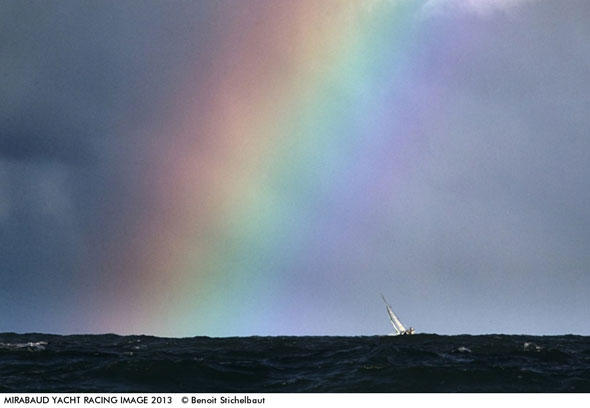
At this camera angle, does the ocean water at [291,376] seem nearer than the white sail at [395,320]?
Yes

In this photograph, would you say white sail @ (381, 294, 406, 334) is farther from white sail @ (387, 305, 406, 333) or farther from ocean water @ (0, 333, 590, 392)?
ocean water @ (0, 333, 590, 392)

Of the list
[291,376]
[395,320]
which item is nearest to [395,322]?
[395,320]

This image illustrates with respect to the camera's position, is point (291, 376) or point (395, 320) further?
point (395, 320)

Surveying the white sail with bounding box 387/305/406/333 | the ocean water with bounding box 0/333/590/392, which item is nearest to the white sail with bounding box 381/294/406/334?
the white sail with bounding box 387/305/406/333

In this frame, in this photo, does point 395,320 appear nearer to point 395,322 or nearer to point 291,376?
point 395,322

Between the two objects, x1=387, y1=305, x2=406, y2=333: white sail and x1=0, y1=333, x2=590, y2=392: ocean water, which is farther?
x1=387, y1=305, x2=406, y2=333: white sail

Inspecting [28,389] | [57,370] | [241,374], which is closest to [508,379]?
[241,374]

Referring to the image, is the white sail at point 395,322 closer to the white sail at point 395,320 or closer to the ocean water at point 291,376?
the white sail at point 395,320

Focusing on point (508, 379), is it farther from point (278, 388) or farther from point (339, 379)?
point (278, 388)

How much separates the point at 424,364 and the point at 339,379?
6624 mm

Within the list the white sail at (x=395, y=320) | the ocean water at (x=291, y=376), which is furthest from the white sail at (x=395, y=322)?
the ocean water at (x=291, y=376)

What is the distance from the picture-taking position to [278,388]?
18922mm
